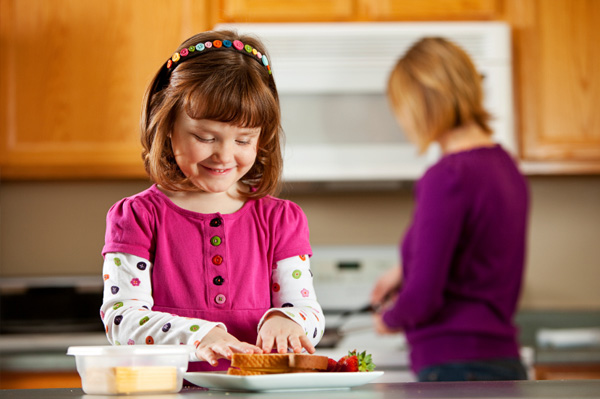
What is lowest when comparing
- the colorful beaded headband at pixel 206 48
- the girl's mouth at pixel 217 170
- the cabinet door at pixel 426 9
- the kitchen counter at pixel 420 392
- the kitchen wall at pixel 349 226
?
the kitchen wall at pixel 349 226

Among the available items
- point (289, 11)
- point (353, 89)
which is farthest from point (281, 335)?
point (289, 11)

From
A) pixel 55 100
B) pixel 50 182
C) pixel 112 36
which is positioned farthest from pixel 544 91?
pixel 50 182

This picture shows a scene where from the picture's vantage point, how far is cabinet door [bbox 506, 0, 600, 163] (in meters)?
2.65

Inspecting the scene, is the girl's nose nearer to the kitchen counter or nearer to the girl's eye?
the girl's eye

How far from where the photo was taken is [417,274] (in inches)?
66.4

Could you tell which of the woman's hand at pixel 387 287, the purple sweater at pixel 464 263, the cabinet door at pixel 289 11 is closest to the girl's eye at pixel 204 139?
the purple sweater at pixel 464 263

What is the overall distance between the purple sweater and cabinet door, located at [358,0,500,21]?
100 centimetres

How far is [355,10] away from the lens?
8.63ft

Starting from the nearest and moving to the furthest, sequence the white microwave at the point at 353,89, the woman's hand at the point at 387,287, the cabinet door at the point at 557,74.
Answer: the woman's hand at the point at 387,287 → the white microwave at the point at 353,89 → the cabinet door at the point at 557,74

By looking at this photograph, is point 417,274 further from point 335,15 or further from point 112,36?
point 112,36

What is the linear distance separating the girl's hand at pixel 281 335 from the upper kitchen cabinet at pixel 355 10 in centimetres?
185

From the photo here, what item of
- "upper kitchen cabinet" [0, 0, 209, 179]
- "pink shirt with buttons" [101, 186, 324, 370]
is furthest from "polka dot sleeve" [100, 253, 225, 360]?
"upper kitchen cabinet" [0, 0, 209, 179]

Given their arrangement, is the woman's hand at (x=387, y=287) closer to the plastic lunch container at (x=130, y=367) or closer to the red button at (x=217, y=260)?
the red button at (x=217, y=260)

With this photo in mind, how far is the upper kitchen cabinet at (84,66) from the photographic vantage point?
261 cm
